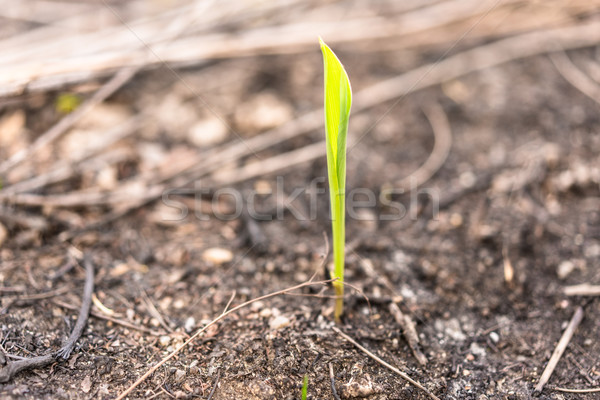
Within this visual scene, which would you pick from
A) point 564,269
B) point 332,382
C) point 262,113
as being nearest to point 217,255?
point 332,382

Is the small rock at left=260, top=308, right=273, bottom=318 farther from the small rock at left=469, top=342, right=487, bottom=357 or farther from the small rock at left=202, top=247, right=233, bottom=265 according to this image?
the small rock at left=469, top=342, right=487, bottom=357

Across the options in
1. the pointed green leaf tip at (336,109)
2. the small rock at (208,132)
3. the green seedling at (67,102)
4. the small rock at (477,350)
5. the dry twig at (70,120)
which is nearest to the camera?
the pointed green leaf tip at (336,109)

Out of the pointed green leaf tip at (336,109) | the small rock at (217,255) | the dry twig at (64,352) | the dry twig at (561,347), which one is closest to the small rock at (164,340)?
the dry twig at (64,352)

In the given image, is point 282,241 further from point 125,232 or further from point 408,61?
point 408,61

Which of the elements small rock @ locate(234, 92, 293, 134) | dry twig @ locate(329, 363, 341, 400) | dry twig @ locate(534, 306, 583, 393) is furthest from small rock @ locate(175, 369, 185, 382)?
small rock @ locate(234, 92, 293, 134)

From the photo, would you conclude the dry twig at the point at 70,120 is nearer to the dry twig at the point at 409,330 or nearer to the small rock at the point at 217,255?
the small rock at the point at 217,255
